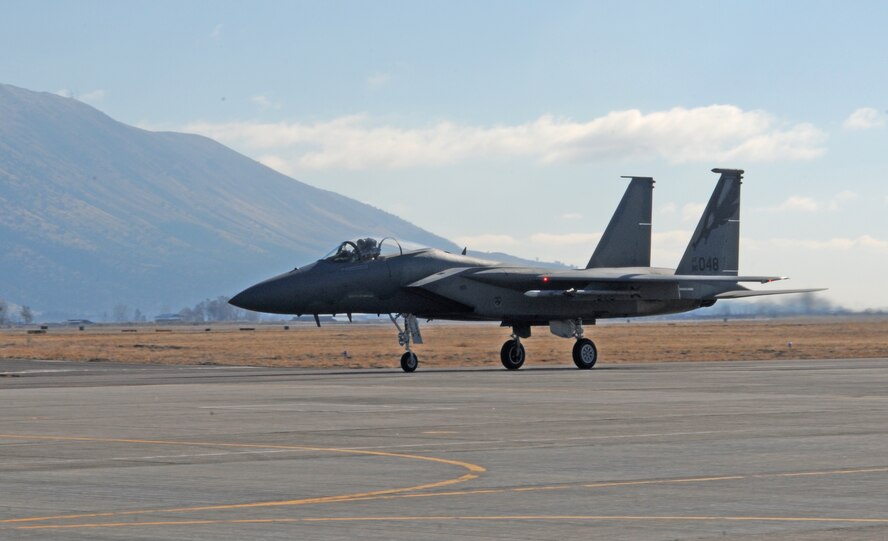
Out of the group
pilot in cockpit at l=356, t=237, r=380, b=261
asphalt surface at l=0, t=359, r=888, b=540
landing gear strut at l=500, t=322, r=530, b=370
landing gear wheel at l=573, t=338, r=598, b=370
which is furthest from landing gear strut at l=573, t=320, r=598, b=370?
asphalt surface at l=0, t=359, r=888, b=540

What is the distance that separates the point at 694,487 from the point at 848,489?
1.38 meters

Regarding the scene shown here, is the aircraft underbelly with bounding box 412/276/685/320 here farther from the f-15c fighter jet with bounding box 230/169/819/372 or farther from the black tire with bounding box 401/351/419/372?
the black tire with bounding box 401/351/419/372

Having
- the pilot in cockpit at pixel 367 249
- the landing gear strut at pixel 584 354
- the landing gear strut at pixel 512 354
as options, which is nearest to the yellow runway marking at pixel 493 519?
the pilot in cockpit at pixel 367 249

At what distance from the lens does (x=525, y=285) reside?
42312mm

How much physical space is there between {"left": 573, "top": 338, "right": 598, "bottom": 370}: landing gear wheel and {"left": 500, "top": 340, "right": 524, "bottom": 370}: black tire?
1630 millimetres

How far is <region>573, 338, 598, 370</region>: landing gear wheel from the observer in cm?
4228

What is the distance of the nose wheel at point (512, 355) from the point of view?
42719mm

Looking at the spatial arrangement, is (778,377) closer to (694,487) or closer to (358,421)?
(358,421)

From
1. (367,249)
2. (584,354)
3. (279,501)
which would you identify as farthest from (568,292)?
(279,501)

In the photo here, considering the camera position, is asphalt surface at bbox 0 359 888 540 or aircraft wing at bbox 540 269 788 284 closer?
asphalt surface at bbox 0 359 888 540

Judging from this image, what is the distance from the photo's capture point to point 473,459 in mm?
16359

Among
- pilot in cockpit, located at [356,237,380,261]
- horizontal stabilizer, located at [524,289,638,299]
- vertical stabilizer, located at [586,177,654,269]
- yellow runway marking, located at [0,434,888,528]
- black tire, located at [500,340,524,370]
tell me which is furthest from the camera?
vertical stabilizer, located at [586,177,654,269]

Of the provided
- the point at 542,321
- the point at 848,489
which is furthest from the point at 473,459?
the point at 542,321

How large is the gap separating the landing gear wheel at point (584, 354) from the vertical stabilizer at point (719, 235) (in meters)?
4.78
